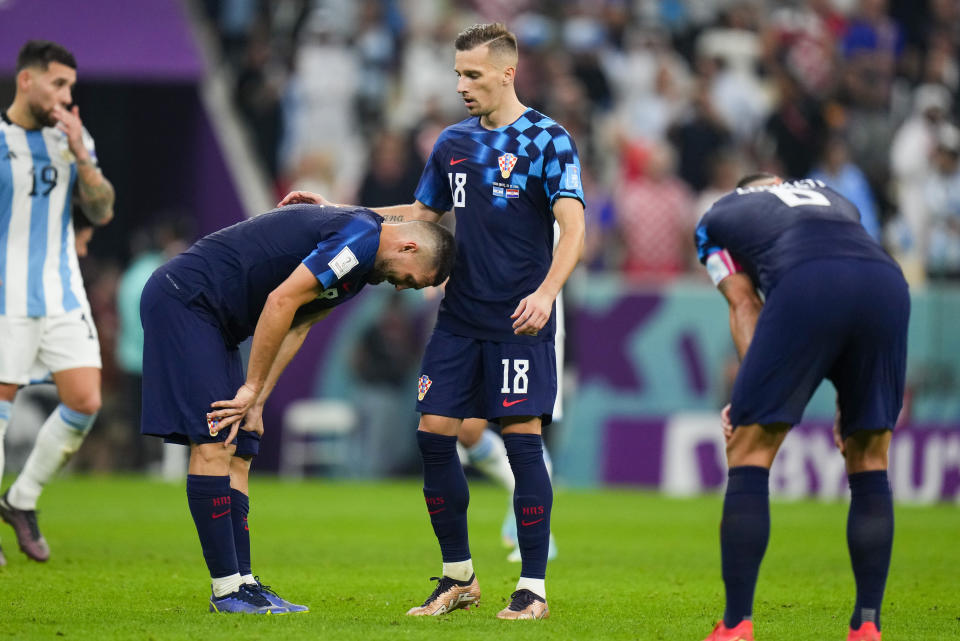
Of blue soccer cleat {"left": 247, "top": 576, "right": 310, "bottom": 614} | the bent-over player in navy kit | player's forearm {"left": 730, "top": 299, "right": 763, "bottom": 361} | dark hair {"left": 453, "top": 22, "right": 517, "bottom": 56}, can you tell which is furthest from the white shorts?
player's forearm {"left": 730, "top": 299, "right": 763, "bottom": 361}

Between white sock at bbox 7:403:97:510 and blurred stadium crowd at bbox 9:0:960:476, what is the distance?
756 centimetres

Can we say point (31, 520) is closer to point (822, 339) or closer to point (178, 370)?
point (178, 370)

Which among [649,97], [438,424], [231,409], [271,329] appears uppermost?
[649,97]

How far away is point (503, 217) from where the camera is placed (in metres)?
6.71

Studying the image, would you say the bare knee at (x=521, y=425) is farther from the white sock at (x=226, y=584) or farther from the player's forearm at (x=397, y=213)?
the white sock at (x=226, y=584)


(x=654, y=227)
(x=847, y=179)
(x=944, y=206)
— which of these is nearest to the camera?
(x=944, y=206)

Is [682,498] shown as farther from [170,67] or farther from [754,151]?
[170,67]

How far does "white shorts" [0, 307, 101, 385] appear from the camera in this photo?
841 cm

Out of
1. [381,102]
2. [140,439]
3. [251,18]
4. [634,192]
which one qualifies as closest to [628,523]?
[634,192]

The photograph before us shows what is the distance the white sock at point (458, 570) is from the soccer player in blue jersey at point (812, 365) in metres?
1.60

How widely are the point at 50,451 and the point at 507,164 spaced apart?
3.78 m

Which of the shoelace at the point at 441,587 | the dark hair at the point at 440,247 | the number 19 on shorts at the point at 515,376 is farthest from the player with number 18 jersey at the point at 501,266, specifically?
the shoelace at the point at 441,587

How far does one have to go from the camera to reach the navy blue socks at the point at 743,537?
215 inches

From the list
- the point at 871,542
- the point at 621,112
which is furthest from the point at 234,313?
the point at 621,112
